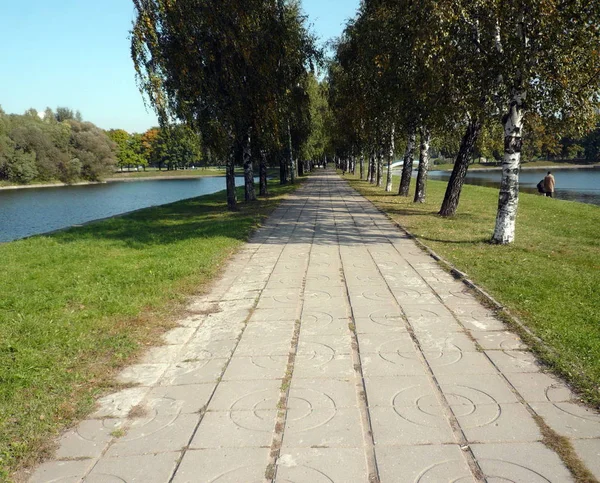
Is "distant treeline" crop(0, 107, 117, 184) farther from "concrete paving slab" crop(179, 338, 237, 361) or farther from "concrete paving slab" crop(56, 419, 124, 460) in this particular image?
"concrete paving slab" crop(56, 419, 124, 460)

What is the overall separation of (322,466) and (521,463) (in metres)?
1.07

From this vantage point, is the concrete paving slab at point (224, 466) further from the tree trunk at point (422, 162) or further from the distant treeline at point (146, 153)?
the distant treeline at point (146, 153)

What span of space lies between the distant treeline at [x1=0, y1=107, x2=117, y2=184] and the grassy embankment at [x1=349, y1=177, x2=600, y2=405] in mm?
53621

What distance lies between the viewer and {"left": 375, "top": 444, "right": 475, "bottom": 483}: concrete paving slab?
2391mm

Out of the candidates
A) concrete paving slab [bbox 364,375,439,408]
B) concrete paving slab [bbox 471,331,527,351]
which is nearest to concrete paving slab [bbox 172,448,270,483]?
concrete paving slab [bbox 364,375,439,408]

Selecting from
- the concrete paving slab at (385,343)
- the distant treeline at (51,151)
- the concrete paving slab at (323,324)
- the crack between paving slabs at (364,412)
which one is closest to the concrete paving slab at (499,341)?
the concrete paving slab at (385,343)

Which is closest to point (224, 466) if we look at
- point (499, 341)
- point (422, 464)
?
point (422, 464)

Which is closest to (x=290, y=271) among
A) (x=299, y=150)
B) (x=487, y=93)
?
(x=487, y=93)

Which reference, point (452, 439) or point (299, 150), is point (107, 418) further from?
point (299, 150)

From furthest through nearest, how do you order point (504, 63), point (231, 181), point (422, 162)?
1. point (422, 162)
2. point (231, 181)
3. point (504, 63)

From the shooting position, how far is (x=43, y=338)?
4.38 meters

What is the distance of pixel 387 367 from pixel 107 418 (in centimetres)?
208

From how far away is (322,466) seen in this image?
2.51 meters

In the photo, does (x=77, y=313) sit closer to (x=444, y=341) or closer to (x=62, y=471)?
(x=62, y=471)
